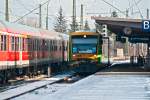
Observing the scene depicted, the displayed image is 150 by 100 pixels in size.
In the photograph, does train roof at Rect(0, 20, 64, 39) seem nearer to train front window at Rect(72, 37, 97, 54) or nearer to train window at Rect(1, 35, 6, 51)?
train window at Rect(1, 35, 6, 51)

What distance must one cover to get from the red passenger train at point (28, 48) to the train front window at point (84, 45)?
219 centimetres

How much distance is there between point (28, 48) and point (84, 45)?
19.8ft

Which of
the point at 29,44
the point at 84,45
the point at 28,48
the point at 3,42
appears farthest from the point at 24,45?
the point at 84,45

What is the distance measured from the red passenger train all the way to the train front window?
7.17ft

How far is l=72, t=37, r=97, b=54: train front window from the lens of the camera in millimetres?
43094

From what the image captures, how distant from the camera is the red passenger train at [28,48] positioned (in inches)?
1261

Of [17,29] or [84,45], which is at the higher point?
[17,29]

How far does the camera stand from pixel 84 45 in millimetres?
43156

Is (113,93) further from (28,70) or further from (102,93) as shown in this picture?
(28,70)

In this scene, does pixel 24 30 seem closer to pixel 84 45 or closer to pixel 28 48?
pixel 28 48

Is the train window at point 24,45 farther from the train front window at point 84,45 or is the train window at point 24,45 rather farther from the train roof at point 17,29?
the train front window at point 84,45

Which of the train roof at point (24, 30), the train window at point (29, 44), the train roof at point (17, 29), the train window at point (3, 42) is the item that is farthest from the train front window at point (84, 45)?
the train window at point (3, 42)

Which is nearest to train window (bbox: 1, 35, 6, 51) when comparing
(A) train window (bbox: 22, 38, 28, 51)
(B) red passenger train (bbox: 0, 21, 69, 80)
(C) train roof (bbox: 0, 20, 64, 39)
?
(B) red passenger train (bbox: 0, 21, 69, 80)

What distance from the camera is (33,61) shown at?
1580 inches
